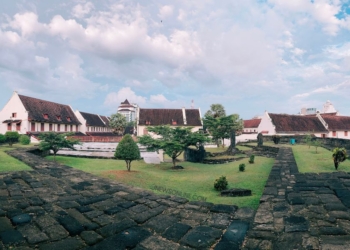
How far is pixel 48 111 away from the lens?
37312 mm

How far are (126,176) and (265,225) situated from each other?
7861 millimetres

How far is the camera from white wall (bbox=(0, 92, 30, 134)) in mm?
32406

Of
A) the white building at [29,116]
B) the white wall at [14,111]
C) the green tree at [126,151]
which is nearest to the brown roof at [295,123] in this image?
the green tree at [126,151]

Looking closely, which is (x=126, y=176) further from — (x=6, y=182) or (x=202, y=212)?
(x=202, y=212)

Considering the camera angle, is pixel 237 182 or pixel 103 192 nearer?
pixel 103 192

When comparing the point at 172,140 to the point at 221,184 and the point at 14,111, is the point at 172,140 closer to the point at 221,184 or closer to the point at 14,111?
the point at 221,184

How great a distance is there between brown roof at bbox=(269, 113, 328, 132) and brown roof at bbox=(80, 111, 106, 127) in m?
35.7

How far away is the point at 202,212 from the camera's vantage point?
445 cm

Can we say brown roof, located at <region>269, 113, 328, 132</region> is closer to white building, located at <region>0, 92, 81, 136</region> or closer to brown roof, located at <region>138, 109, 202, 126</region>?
brown roof, located at <region>138, 109, 202, 126</region>

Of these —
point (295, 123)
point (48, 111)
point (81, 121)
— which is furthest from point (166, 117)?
point (295, 123)

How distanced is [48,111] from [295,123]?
134 ft

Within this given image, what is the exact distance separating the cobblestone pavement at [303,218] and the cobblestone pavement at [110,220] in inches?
12.2

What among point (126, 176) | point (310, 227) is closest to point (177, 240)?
point (310, 227)

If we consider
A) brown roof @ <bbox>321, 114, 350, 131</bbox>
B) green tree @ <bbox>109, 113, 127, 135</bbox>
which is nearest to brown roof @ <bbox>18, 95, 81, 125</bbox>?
green tree @ <bbox>109, 113, 127, 135</bbox>
